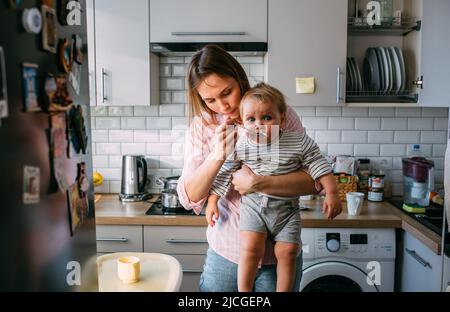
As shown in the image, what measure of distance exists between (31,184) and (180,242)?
4.90 feet

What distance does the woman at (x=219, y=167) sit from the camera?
910 millimetres

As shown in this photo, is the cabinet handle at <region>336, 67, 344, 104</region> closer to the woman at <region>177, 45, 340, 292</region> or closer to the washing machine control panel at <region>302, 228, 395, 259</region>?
the washing machine control panel at <region>302, 228, 395, 259</region>

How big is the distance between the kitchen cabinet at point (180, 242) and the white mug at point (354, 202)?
0.64m

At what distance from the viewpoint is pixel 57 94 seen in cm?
46

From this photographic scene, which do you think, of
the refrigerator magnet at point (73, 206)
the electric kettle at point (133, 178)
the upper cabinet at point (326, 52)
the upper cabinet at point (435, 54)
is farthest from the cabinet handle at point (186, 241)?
the refrigerator magnet at point (73, 206)

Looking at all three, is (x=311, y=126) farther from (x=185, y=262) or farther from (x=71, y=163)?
(x=71, y=163)

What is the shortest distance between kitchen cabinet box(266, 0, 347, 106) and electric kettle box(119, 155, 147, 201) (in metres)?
0.79

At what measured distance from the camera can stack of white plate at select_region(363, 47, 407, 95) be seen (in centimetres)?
205

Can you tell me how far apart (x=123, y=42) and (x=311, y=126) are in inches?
41.3

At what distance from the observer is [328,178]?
0.94 metres

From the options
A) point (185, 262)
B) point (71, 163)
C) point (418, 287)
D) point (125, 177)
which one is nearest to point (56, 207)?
point (71, 163)

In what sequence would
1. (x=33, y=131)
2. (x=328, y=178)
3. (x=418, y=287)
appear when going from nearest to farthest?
(x=33, y=131)
(x=328, y=178)
(x=418, y=287)

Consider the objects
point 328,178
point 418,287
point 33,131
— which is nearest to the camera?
point 33,131

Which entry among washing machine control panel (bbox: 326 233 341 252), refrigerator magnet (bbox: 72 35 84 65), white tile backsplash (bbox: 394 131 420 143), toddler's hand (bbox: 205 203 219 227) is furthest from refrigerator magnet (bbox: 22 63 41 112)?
white tile backsplash (bbox: 394 131 420 143)
